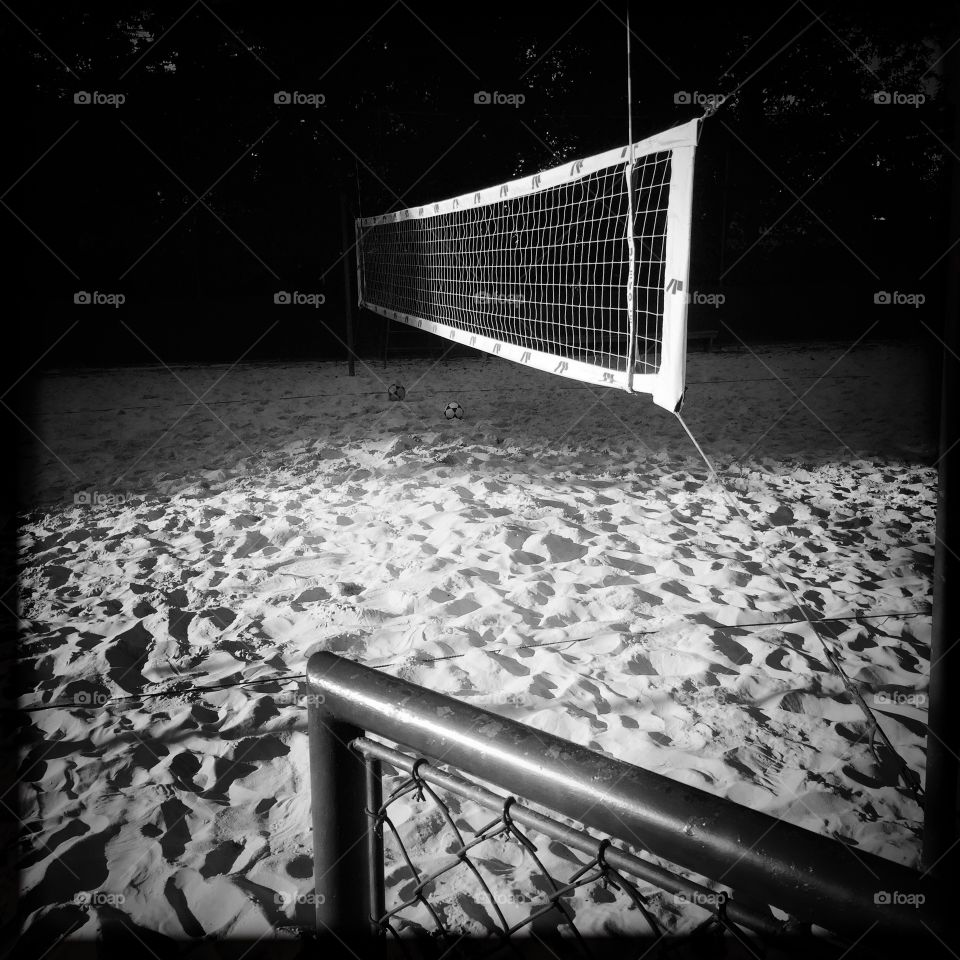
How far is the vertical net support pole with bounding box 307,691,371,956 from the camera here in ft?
2.69

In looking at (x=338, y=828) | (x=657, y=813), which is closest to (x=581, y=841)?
(x=657, y=813)

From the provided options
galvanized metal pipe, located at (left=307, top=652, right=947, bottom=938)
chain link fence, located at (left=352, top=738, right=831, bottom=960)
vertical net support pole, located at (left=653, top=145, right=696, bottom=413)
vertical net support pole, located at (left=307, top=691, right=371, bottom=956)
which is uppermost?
vertical net support pole, located at (left=653, top=145, right=696, bottom=413)

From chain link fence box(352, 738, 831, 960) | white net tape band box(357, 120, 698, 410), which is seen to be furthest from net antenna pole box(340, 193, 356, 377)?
chain link fence box(352, 738, 831, 960)

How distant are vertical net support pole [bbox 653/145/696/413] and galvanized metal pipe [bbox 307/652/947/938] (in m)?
1.70

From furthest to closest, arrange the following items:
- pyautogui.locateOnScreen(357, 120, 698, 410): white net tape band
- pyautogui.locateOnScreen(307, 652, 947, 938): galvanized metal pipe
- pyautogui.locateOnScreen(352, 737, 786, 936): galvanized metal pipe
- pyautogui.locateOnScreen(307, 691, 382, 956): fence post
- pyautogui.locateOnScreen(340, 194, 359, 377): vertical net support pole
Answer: pyautogui.locateOnScreen(340, 194, 359, 377): vertical net support pole
pyautogui.locateOnScreen(357, 120, 698, 410): white net tape band
pyautogui.locateOnScreen(307, 691, 382, 956): fence post
pyautogui.locateOnScreen(352, 737, 786, 936): galvanized metal pipe
pyautogui.locateOnScreen(307, 652, 947, 938): galvanized metal pipe

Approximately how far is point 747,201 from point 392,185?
5245 millimetres

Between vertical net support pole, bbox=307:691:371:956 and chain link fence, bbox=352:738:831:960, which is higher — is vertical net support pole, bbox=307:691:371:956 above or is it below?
above

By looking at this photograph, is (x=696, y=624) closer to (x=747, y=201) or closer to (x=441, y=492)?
(x=441, y=492)

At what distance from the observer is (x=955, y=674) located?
1022 mm

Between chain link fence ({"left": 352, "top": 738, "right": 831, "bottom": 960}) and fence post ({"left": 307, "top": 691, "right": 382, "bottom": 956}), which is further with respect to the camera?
chain link fence ({"left": 352, "top": 738, "right": 831, "bottom": 960})

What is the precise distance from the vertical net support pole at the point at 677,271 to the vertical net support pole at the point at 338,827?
172cm

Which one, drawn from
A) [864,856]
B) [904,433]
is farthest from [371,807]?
[904,433]

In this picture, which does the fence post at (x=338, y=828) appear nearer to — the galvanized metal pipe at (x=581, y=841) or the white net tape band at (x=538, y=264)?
the galvanized metal pipe at (x=581, y=841)

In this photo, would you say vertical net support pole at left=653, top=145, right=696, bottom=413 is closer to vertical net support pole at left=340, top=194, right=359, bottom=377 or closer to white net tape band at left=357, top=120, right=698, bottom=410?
white net tape band at left=357, top=120, right=698, bottom=410
